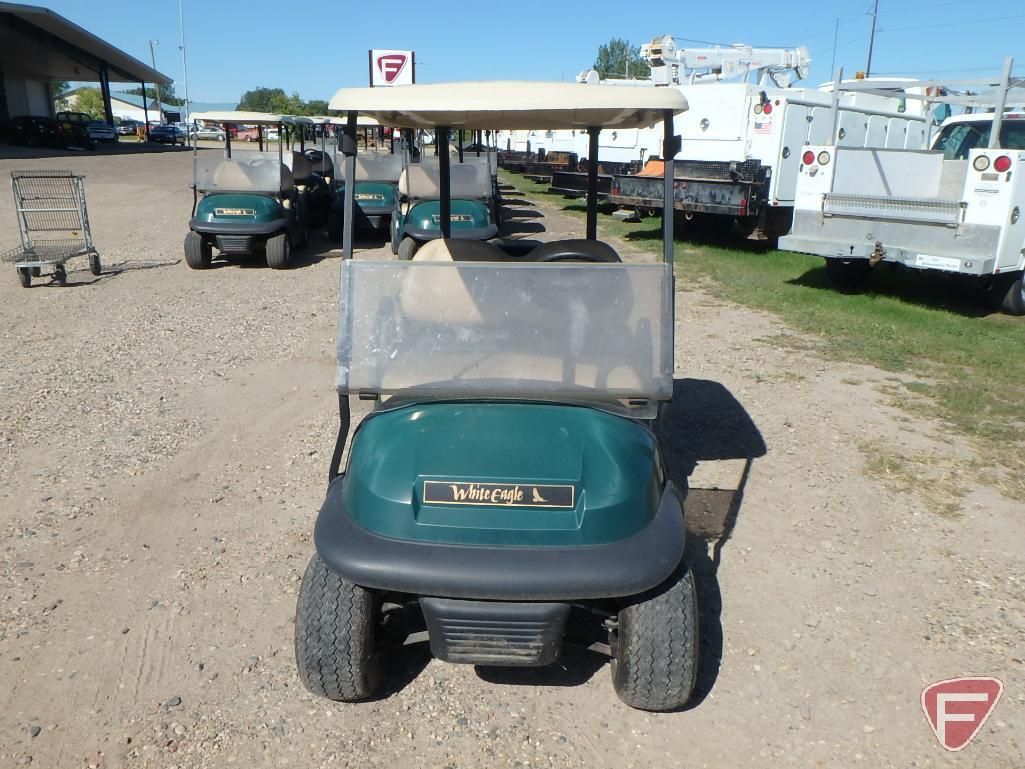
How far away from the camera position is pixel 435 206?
9.62 m

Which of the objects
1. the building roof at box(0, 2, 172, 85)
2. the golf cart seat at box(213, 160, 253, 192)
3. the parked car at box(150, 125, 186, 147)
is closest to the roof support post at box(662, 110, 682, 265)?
the golf cart seat at box(213, 160, 253, 192)

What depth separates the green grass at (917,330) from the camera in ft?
16.9

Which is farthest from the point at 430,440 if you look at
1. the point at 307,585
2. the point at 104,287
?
the point at 104,287

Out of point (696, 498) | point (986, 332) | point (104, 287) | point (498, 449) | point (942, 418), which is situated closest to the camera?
point (498, 449)

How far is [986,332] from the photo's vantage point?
23.6ft

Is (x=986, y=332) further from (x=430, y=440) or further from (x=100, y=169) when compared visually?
(x=100, y=169)

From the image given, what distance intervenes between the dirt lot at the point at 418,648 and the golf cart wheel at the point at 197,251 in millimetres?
3761

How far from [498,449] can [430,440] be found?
0.70 ft

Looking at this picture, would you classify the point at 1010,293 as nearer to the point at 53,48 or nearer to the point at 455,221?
the point at 455,221

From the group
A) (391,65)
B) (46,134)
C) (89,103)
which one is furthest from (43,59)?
(391,65)

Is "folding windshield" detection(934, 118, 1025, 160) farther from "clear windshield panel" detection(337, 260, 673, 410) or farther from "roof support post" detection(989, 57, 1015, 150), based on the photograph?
"clear windshield panel" detection(337, 260, 673, 410)

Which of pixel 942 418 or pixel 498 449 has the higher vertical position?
pixel 498 449

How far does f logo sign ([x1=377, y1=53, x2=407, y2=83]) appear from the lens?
1283 cm

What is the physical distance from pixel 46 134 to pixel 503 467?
37.9m
